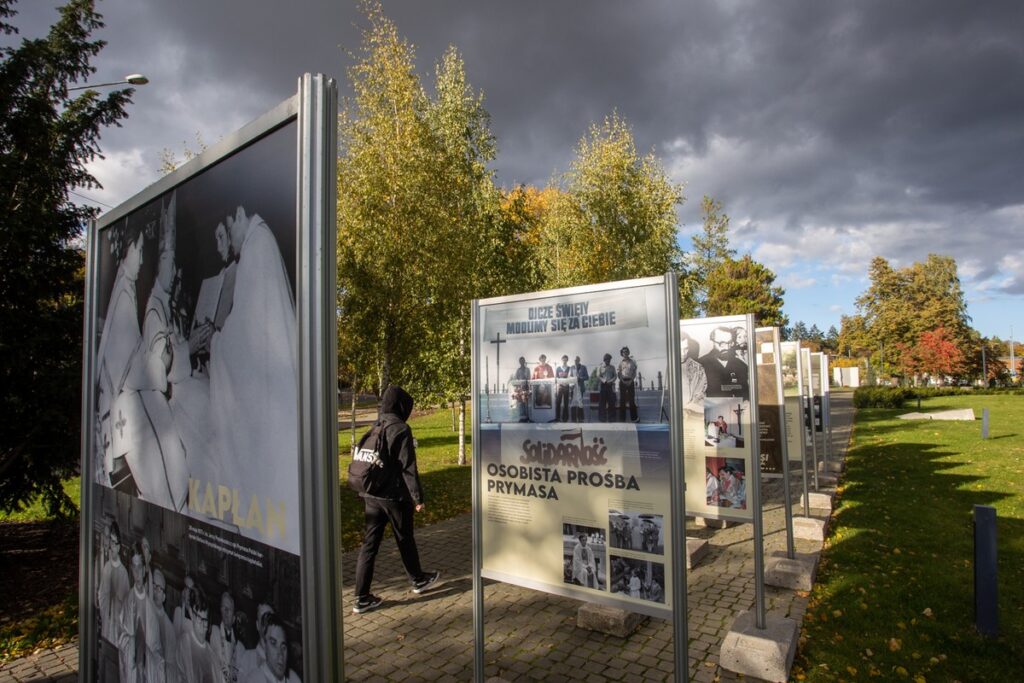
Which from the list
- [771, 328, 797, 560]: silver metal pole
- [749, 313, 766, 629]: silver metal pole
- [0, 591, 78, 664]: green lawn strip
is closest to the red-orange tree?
[771, 328, 797, 560]: silver metal pole

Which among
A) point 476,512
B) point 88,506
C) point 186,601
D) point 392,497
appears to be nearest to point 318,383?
point 186,601

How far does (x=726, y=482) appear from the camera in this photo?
5121 millimetres

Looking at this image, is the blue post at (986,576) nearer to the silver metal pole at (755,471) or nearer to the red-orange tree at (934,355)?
the silver metal pole at (755,471)

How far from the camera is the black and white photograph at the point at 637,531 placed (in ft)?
9.46

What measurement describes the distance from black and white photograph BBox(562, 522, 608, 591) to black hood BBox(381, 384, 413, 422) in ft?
8.11

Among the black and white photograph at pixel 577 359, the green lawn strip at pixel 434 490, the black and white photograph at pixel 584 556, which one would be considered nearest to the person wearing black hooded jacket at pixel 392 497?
the green lawn strip at pixel 434 490

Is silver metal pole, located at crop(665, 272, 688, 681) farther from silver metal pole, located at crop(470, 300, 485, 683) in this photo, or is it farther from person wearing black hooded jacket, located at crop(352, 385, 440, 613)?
person wearing black hooded jacket, located at crop(352, 385, 440, 613)

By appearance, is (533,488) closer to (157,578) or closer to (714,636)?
(157,578)

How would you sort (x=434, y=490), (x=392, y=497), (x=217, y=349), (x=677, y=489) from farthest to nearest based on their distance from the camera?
(x=434, y=490) < (x=392, y=497) < (x=677, y=489) < (x=217, y=349)

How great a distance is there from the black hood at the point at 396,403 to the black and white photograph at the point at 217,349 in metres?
3.44

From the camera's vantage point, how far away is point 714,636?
4.64 m

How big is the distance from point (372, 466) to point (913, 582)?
215 inches

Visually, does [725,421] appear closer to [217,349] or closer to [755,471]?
[755,471]

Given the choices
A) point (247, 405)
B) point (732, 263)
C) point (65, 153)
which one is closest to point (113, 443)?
point (247, 405)
